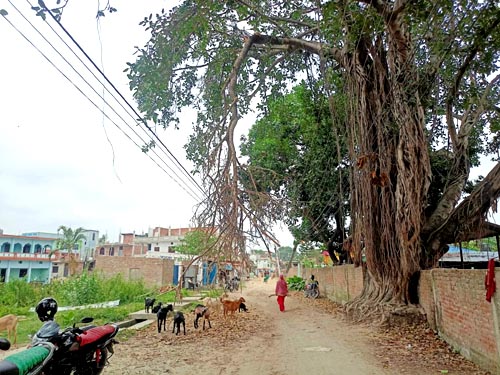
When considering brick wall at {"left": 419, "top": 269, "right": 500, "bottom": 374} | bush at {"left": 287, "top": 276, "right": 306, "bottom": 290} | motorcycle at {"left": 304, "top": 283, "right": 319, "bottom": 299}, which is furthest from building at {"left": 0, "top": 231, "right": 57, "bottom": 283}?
brick wall at {"left": 419, "top": 269, "right": 500, "bottom": 374}

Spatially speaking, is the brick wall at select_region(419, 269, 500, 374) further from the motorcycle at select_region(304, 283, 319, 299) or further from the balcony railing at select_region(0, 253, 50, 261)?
the balcony railing at select_region(0, 253, 50, 261)

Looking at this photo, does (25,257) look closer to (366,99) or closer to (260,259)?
(260,259)

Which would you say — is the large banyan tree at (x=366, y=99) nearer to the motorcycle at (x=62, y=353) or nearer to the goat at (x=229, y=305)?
the motorcycle at (x=62, y=353)

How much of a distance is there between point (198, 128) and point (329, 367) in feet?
21.0

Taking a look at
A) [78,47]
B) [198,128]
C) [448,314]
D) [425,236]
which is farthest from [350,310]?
[78,47]

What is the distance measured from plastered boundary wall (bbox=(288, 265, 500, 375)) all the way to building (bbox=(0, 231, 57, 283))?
109ft

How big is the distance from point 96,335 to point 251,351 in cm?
→ 314

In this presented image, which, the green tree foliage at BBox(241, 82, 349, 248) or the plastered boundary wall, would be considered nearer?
the plastered boundary wall

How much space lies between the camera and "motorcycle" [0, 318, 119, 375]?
9.75 feet

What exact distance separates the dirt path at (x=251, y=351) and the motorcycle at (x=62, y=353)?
93cm

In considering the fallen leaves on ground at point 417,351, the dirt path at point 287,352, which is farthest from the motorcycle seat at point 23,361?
the fallen leaves on ground at point 417,351

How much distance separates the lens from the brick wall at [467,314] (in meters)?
4.96

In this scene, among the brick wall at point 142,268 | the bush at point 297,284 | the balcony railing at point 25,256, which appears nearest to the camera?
the brick wall at point 142,268

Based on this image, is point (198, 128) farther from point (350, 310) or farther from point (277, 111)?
point (350, 310)
